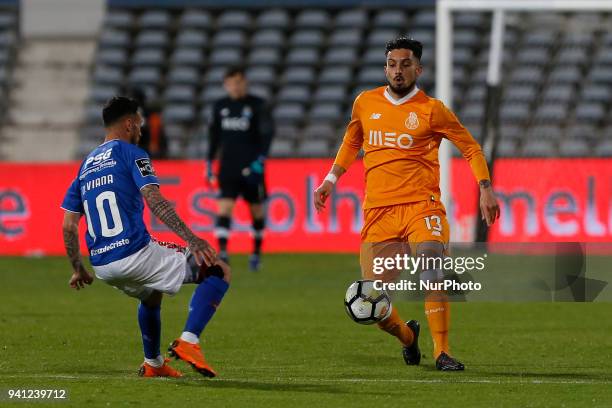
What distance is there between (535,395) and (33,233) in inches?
481

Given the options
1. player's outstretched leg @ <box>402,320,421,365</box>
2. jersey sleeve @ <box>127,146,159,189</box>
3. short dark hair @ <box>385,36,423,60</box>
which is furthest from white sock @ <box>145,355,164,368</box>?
short dark hair @ <box>385,36,423,60</box>

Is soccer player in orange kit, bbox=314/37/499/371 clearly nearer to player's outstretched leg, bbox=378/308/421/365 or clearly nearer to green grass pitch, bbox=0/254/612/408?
player's outstretched leg, bbox=378/308/421/365

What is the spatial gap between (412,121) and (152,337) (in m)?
1.99

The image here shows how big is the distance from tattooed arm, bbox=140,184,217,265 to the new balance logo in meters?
1.50

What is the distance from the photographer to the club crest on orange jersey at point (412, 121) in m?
7.82

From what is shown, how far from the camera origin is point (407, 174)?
785 centimetres

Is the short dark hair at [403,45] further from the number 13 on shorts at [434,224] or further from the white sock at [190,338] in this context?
the white sock at [190,338]

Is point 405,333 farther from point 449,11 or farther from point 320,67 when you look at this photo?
point 320,67

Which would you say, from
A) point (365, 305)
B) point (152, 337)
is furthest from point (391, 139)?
point (152, 337)

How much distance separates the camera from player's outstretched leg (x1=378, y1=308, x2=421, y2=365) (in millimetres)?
7852

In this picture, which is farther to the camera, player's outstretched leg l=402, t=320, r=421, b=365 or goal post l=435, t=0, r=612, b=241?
goal post l=435, t=0, r=612, b=241

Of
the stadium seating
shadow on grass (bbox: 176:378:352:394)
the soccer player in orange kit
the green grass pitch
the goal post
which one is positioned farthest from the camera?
the stadium seating

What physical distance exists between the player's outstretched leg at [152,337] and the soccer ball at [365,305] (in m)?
1.04

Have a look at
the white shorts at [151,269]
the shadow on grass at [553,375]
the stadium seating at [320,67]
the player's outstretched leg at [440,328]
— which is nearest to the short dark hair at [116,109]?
the white shorts at [151,269]
